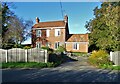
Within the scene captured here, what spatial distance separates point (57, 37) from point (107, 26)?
15.6 meters

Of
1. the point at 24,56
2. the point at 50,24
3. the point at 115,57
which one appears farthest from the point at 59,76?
the point at 50,24

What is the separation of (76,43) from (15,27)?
1366cm

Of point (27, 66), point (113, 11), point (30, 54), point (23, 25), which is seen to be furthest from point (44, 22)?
point (27, 66)

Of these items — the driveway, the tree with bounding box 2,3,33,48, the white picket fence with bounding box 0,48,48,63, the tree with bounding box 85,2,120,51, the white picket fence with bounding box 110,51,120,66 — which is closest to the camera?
the driveway

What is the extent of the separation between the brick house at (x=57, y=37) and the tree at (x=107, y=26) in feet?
17.1

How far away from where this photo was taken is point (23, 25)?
51531mm

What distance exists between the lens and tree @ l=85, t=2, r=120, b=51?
2972 centimetres

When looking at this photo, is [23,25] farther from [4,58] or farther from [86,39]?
[4,58]

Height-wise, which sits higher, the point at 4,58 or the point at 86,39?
the point at 86,39

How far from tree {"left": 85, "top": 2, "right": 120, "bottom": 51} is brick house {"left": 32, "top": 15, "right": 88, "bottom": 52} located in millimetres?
5225

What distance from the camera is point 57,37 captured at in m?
48.8

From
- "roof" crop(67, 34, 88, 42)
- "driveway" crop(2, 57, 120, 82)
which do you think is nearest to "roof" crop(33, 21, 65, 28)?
"roof" crop(67, 34, 88, 42)

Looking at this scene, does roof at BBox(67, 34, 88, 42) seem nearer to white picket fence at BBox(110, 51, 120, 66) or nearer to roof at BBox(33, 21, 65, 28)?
roof at BBox(33, 21, 65, 28)

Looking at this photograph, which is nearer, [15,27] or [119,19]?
[119,19]
